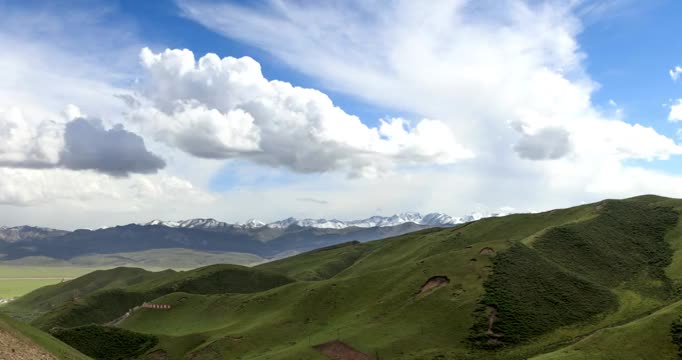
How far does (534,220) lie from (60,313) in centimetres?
18444

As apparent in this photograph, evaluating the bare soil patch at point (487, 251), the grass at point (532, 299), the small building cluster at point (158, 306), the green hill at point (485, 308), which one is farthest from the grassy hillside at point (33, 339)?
the small building cluster at point (158, 306)

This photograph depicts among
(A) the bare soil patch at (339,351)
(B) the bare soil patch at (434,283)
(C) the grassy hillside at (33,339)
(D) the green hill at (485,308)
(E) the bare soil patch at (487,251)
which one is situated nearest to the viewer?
(C) the grassy hillside at (33,339)

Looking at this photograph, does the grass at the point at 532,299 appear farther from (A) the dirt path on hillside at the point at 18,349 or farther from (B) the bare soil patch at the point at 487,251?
(A) the dirt path on hillside at the point at 18,349

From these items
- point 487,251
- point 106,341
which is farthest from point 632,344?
point 106,341

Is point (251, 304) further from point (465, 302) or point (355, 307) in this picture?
point (465, 302)

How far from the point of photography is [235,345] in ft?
322

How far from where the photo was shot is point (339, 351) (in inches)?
3403

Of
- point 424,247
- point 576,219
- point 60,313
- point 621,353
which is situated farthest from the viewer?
point 424,247

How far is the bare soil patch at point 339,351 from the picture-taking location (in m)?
83.4

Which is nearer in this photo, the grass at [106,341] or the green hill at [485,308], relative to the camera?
the green hill at [485,308]

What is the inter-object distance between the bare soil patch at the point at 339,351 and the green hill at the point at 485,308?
370mm

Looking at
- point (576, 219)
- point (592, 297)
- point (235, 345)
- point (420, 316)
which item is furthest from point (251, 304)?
point (576, 219)

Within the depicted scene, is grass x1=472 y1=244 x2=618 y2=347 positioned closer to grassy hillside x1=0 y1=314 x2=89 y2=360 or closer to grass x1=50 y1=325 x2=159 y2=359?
grassy hillside x1=0 y1=314 x2=89 y2=360

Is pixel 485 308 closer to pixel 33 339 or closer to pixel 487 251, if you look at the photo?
pixel 487 251
